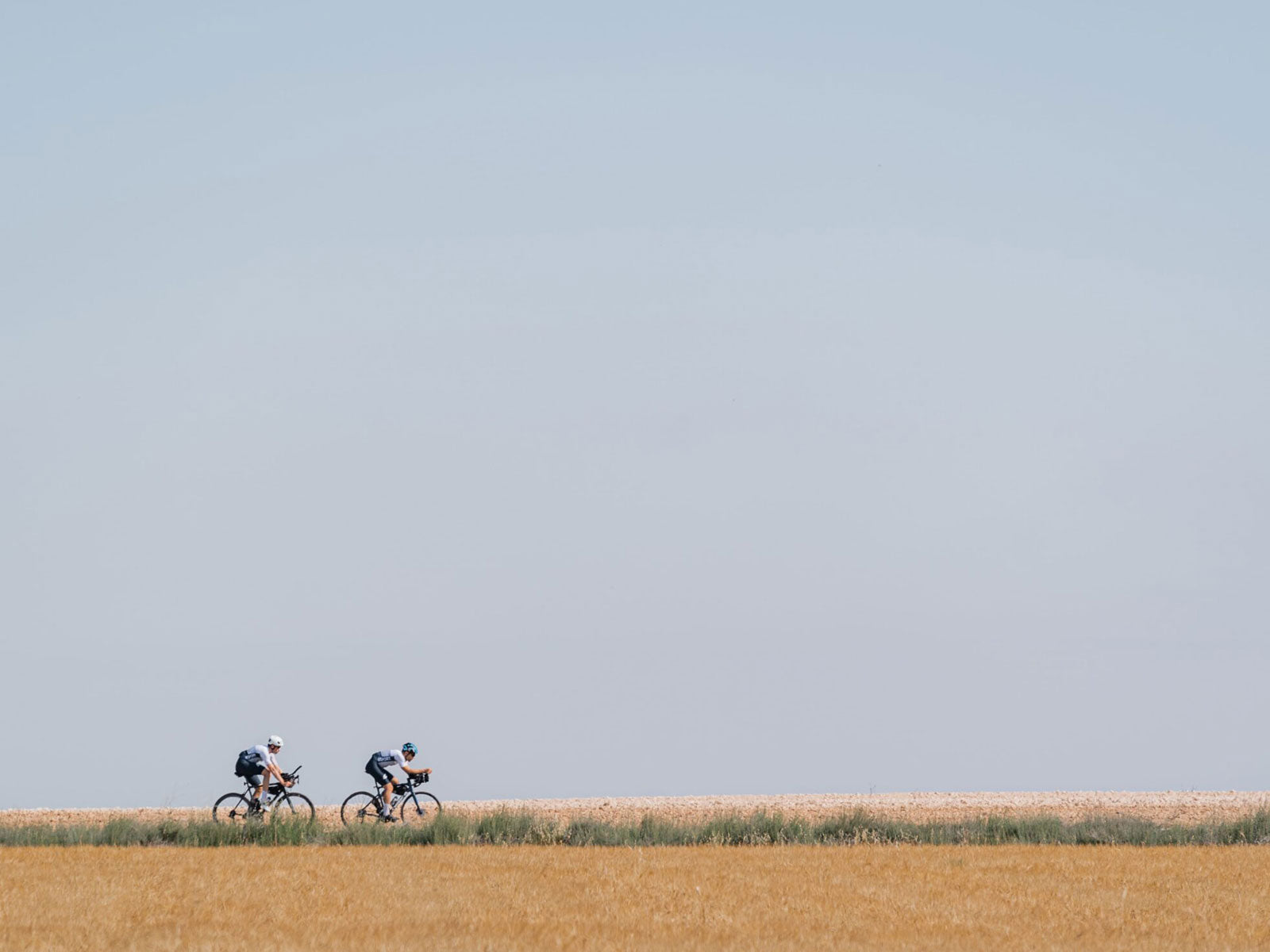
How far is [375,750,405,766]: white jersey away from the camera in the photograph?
27812 millimetres

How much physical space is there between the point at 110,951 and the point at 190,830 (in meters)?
12.3

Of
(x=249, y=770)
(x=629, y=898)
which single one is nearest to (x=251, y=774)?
(x=249, y=770)

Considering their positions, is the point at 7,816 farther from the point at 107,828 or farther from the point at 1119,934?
the point at 1119,934

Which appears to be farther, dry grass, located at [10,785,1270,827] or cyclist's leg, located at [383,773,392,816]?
dry grass, located at [10,785,1270,827]

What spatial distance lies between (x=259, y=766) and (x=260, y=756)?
0.16 m

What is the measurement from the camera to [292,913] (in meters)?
16.5

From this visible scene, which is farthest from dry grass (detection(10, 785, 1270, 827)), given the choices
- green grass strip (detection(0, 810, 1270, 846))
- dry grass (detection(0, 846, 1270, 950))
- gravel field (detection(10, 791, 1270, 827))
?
dry grass (detection(0, 846, 1270, 950))

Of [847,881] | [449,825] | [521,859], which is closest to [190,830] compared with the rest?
[449,825]

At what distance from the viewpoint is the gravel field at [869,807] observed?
1198 inches

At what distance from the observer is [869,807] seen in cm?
3256

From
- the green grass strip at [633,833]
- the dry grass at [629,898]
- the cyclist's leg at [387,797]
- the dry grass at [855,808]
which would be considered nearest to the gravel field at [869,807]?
the dry grass at [855,808]

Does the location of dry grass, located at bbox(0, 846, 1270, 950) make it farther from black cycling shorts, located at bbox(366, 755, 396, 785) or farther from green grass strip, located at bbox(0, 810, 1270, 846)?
black cycling shorts, located at bbox(366, 755, 396, 785)

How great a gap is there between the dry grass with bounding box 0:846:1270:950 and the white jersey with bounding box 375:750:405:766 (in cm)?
391

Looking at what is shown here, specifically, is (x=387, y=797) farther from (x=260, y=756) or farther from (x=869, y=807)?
(x=869, y=807)
